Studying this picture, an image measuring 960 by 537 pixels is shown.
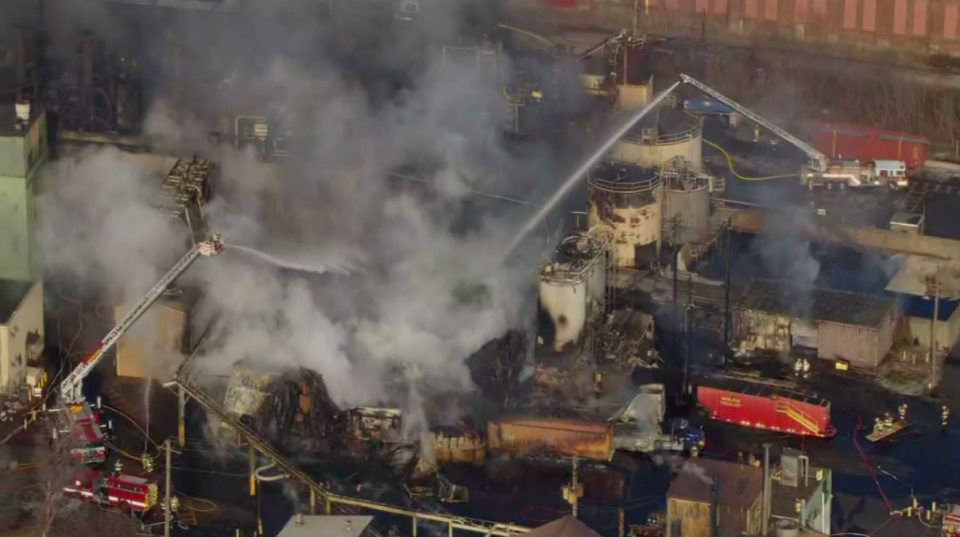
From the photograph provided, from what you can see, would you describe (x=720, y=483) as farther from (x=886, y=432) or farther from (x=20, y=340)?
(x=20, y=340)

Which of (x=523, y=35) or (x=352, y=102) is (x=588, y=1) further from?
(x=352, y=102)

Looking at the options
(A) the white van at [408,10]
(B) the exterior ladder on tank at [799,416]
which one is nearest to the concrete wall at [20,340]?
(B) the exterior ladder on tank at [799,416]

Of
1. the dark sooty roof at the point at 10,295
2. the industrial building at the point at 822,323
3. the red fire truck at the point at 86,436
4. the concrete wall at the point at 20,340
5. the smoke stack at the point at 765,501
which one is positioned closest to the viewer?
the smoke stack at the point at 765,501

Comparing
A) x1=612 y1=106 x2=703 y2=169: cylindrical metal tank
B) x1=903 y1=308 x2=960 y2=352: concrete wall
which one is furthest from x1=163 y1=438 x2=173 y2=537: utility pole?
x1=612 y1=106 x2=703 y2=169: cylindrical metal tank

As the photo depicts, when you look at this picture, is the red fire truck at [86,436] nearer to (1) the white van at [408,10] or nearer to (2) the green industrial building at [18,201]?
(2) the green industrial building at [18,201]

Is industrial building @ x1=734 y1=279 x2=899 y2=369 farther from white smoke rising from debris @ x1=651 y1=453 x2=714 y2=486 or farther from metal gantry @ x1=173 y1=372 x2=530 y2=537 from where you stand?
metal gantry @ x1=173 y1=372 x2=530 y2=537

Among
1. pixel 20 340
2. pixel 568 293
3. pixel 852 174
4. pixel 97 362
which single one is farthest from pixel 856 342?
pixel 20 340
